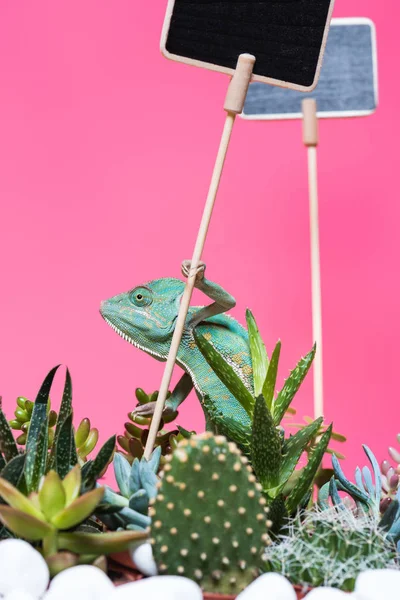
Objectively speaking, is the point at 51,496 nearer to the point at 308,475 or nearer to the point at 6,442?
the point at 6,442

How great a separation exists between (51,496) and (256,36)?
536mm

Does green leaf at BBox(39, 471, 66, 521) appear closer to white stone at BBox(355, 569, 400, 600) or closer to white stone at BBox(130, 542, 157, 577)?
white stone at BBox(130, 542, 157, 577)

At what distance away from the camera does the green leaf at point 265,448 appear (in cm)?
73

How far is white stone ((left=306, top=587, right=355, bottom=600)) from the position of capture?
596 mm

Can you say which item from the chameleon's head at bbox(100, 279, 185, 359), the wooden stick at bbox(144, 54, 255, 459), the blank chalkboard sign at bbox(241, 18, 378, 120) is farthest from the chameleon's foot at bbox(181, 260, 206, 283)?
the blank chalkboard sign at bbox(241, 18, 378, 120)

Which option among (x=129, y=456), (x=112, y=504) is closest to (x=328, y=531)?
(x=112, y=504)

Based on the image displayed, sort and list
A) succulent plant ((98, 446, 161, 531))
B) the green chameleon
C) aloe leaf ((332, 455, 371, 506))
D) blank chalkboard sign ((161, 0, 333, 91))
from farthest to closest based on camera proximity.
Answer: the green chameleon
blank chalkboard sign ((161, 0, 333, 91))
aloe leaf ((332, 455, 371, 506))
succulent plant ((98, 446, 161, 531))

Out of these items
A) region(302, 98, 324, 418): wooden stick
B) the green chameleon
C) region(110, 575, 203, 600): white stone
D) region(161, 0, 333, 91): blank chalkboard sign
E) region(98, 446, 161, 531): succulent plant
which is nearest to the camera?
region(110, 575, 203, 600): white stone

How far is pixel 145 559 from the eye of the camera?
26.0 inches

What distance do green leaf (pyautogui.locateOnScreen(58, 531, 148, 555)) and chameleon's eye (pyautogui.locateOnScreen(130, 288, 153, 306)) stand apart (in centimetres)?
43

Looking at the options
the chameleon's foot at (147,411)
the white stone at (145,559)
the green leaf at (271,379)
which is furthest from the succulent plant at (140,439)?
the white stone at (145,559)

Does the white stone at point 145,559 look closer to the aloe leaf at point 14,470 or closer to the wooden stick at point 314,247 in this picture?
the aloe leaf at point 14,470

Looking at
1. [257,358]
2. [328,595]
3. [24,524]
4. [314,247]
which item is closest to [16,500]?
[24,524]

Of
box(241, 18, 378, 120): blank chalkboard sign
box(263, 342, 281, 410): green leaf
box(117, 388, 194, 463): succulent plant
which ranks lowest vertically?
box(117, 388, 194, 463): succulent plant
